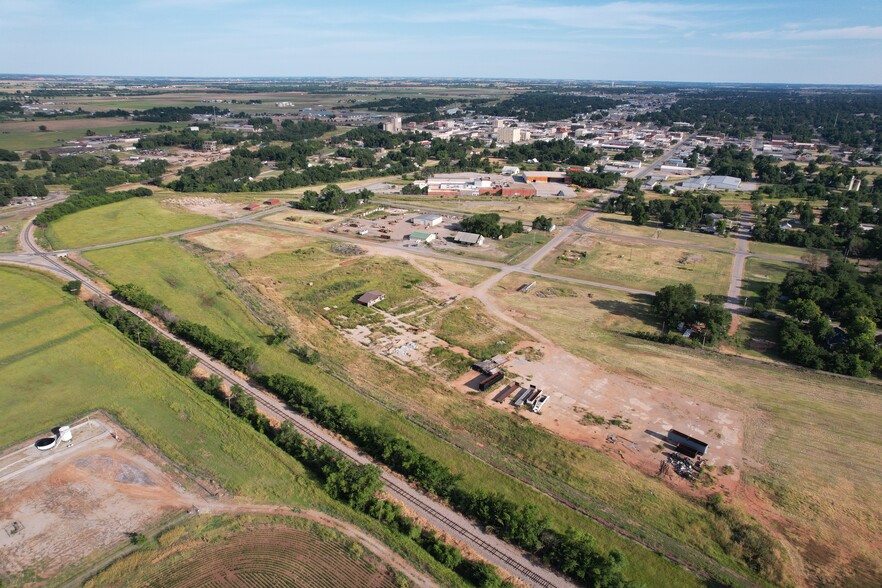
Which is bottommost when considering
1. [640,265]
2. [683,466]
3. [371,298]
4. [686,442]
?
[683,466]

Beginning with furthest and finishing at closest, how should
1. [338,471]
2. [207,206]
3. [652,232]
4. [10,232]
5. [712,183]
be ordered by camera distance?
[712,183] < [207,206] < [652,232] < [10,232] < [338,471]

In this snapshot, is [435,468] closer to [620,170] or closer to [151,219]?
[151,219]

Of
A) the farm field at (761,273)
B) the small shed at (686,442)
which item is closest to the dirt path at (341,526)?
the small shed at (686,442)

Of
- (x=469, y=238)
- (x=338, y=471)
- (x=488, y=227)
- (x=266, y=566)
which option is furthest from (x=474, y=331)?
(x=488, y=227)

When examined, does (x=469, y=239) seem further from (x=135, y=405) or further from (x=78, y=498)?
(x=78, y=498)

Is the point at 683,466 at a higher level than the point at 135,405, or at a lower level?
lower

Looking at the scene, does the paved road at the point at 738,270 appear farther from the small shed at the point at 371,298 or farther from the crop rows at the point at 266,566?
the crop rows at the point at 266,566

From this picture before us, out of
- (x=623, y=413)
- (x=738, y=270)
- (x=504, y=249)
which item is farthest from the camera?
(x=504, y=249)
